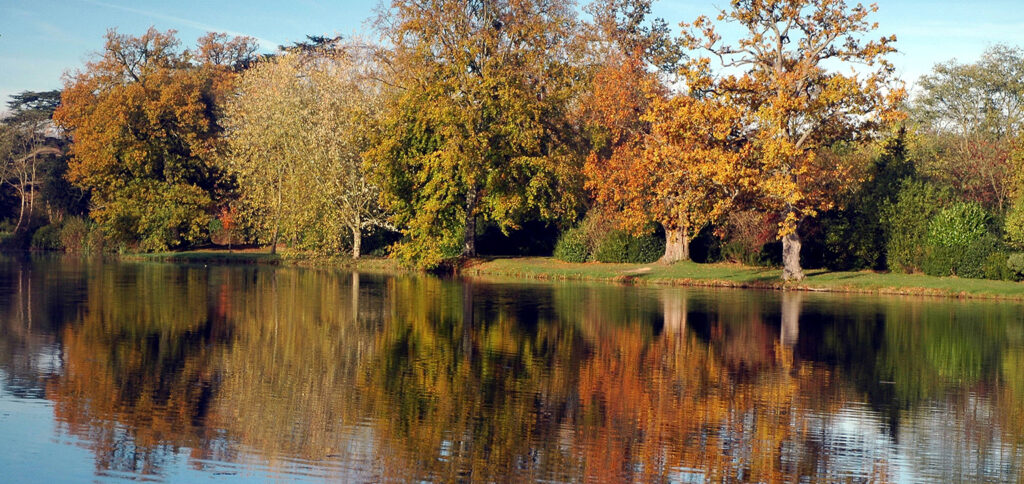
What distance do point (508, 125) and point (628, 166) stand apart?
645cm

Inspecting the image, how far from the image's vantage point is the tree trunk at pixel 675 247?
47.2 m

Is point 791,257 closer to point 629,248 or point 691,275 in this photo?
point 691,275

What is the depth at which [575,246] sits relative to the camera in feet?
164

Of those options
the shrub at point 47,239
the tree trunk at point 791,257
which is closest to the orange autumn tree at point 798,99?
the tree trunk at point 791,257

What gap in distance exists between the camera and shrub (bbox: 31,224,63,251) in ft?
223

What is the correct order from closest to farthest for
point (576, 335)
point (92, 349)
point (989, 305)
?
point (92, 349) < point (576, 335) < point (989, 305)

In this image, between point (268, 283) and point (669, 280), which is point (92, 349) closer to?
point (268, 283)

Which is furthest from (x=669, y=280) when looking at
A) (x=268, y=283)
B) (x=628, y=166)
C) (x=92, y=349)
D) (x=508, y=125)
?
(x=92, y=349)

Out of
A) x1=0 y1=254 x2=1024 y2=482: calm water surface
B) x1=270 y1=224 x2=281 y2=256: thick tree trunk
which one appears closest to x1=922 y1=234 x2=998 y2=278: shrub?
x1=0 y1=254 x2=1024 y2=482: calm water surface

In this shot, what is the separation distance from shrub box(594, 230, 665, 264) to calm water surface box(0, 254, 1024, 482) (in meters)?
20.6

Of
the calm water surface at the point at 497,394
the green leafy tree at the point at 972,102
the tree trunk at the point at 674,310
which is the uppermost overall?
the green leafy tree at the point at 972,102

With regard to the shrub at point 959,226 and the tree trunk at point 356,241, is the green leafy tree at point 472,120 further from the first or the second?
the shrub at point 959,226

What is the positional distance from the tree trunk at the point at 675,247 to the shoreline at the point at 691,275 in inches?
32.3

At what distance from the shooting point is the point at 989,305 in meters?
32.9
